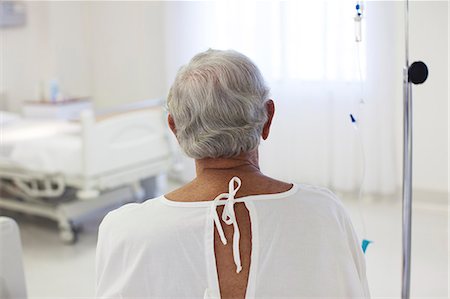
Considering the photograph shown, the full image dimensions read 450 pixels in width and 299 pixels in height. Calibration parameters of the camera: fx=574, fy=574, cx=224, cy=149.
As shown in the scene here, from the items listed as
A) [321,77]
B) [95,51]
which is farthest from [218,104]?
[95,51]

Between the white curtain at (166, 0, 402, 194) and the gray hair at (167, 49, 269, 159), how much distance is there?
2.88ft

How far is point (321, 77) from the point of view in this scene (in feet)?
8.90

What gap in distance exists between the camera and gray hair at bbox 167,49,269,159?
1.06 meters

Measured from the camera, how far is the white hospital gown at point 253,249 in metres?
1.07

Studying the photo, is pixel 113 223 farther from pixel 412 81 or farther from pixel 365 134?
pixel 365 134

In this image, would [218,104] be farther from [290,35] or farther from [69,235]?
[69,235]

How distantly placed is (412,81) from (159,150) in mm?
2132

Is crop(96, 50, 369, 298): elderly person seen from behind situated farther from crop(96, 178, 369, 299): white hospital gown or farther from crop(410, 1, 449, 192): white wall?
crop(410, 1, 449, 192): white wall

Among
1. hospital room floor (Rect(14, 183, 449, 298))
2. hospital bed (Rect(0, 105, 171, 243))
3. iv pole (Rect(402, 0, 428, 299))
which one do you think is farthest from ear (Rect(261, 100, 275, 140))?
hospital bed (Rect(0, 105, 171, 243))

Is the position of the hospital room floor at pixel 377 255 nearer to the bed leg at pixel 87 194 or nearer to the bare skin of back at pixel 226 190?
the bed leg at pixel 87 194

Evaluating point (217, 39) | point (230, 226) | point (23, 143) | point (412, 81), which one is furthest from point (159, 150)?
point (230, 226)

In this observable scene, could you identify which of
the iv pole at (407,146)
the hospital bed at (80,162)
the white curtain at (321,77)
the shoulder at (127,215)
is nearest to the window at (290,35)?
the white curtain at (321,77)

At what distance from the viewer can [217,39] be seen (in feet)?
8.48

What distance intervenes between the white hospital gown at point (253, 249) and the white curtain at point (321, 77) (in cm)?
93
